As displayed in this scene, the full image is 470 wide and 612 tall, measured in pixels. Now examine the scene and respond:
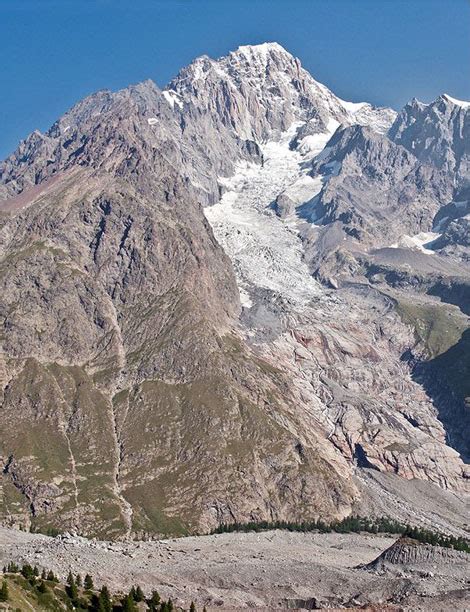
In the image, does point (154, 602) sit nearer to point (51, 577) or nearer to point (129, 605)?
point (129, 605)

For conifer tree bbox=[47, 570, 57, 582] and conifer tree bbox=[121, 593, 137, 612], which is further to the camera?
conifer tree bbox=[47, 570, 57, 582]

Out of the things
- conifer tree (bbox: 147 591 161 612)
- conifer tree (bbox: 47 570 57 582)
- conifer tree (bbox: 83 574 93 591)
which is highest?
conifer tree (bbox: 47 570 57 582)

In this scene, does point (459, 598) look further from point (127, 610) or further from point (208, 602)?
point (127, 610)

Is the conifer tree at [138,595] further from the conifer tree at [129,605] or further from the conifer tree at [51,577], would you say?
the conifer tree at [51,577]

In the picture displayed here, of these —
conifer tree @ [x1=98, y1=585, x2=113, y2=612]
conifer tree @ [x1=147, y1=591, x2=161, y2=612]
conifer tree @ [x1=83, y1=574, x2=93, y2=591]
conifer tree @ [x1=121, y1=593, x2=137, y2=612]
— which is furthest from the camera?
conifer tree @ [x1=83, y1=574, x2=93, y2=591]

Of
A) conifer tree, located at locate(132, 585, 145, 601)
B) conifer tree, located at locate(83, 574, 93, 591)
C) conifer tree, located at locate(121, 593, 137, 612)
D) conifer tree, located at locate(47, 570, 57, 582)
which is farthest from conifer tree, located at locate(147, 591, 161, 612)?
conifer tree, located at locate(47, 570, 57, 582)

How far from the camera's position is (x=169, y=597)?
613 ft

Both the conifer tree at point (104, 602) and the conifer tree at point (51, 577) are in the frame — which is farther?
the conifer tree at point (51, 577)

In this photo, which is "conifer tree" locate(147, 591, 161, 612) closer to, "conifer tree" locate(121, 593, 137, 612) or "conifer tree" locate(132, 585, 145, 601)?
"conifer tree" locate(132, 585, 145, 601)

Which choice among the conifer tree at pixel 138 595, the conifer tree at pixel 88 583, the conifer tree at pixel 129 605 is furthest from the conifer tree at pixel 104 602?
the conifer tree at pixel 88 583

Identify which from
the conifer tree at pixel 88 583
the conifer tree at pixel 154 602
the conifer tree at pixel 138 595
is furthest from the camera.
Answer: the conifer tree at pixel 88 583

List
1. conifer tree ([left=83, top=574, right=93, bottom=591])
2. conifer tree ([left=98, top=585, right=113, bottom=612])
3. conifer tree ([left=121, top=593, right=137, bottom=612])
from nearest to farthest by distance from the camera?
1. conifer tree ([left=98, top=585, right=113, bottom=612])
2. conifer tree ([left=121, top=593, right=137, bottom=612])
3. conifer tree ([left=83, top=574, right=93, bottom=591])

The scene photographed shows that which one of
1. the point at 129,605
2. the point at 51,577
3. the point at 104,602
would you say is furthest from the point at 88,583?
the point at 129,605

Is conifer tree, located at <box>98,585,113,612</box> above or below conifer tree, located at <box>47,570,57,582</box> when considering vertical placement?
below
